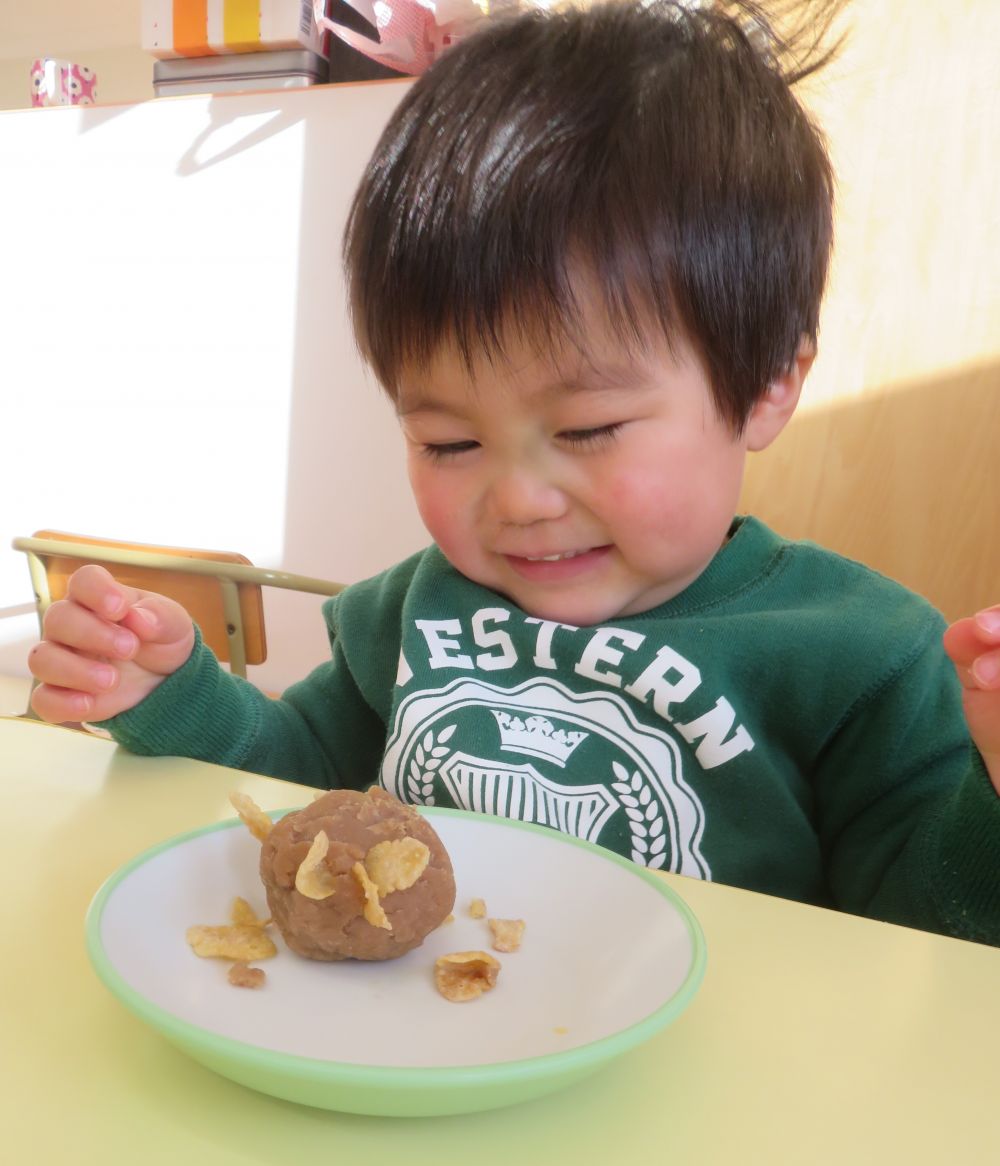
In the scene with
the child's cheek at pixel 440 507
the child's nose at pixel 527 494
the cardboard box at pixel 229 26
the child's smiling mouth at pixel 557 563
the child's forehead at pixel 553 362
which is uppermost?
the cardboard box at pixel 229 26

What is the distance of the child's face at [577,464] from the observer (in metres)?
0.64

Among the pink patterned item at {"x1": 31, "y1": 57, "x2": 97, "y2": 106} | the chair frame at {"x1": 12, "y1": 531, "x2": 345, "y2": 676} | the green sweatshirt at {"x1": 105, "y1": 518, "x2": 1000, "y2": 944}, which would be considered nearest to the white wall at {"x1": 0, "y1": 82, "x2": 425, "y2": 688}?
the pink patterned item at {"x1": 31, "y1": 57, "x2": 97, "y2": 106}

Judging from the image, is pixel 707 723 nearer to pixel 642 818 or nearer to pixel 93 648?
pixel 642 818

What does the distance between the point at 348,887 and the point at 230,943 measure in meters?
0.05

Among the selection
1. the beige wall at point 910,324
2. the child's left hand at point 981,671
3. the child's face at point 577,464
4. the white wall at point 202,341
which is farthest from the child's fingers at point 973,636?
the white wall at point 202,341

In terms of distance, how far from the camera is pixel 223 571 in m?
1.21

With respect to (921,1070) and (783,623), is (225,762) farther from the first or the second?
(921,1070)

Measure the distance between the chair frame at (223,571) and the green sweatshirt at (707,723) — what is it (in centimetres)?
40

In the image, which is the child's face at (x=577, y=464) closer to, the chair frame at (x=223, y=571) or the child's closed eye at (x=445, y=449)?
the child's closed eye at (x=445, y=449)

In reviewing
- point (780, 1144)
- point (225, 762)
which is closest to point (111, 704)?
point (225, 762)

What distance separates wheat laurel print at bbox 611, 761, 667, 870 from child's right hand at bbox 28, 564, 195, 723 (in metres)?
0.35

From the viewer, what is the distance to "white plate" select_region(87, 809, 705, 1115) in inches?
11.9

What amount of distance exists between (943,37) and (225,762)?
1.50 m

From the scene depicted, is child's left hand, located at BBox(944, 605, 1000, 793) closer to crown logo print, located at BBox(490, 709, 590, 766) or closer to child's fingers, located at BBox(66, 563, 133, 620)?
crown logo print, located at BBox(490, 709, 590, 766)
